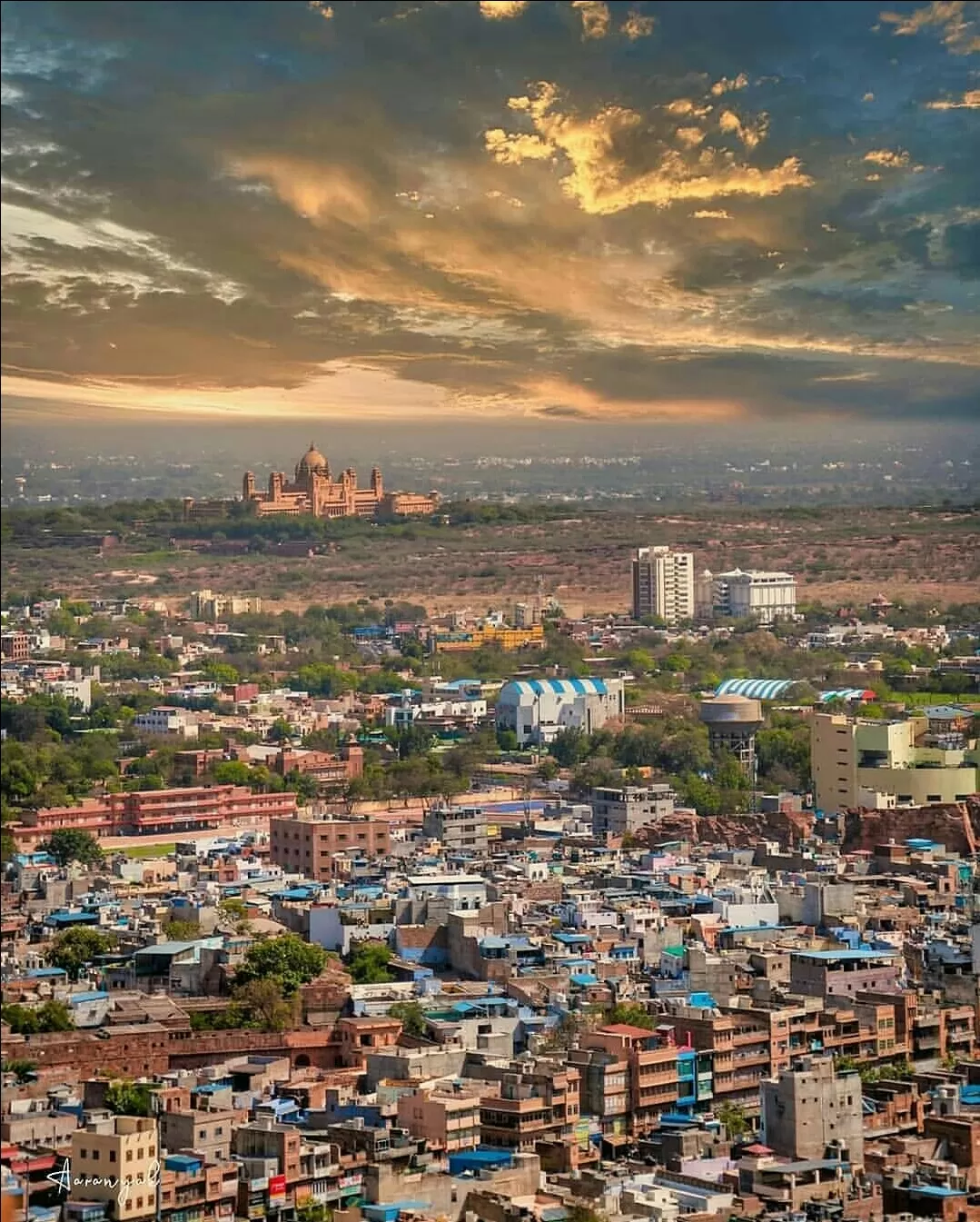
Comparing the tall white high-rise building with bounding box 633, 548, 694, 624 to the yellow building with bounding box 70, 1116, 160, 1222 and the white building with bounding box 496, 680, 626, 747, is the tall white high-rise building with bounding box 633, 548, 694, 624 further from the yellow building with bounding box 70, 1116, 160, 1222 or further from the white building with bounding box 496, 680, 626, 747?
the yellow building with bounding box 70, 1116, 160, 1222

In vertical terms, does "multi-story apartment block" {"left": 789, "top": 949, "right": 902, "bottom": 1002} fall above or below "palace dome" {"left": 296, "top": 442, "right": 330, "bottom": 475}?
below

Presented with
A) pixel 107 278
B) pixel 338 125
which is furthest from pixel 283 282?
pixel 338 125

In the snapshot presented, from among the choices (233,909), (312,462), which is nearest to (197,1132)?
(233,909)

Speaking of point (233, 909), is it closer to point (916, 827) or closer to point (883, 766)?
point (916, 827)

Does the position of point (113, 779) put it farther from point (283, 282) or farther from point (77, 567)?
point (77, 567)

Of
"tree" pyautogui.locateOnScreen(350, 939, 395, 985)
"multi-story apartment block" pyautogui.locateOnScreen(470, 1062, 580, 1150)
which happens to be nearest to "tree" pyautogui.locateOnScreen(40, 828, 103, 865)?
"tree" pyautogui.locateOnScreen(350, 939, 395, 985)

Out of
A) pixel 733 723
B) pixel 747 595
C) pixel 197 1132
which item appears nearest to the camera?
pixel 197 1132
